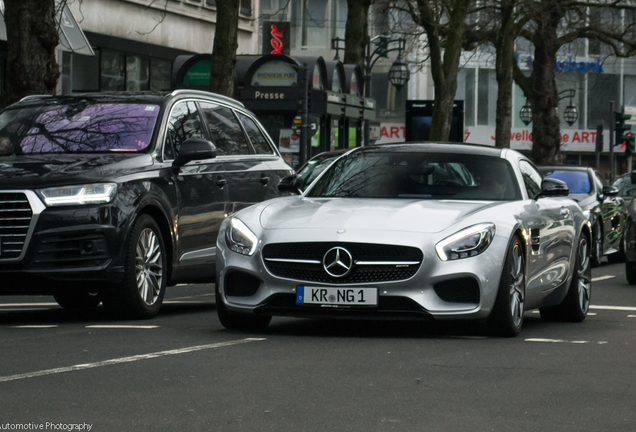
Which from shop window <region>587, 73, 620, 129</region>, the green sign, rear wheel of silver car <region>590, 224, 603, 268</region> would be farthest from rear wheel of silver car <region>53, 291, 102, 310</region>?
shop window <region>587, 73, 620, 129</region>

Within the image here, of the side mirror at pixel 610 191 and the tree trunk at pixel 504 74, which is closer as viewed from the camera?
the side mirror at pixel 610 191

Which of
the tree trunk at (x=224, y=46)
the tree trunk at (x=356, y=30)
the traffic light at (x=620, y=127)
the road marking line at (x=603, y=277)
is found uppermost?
the tree trunk at (x=356, y=30)

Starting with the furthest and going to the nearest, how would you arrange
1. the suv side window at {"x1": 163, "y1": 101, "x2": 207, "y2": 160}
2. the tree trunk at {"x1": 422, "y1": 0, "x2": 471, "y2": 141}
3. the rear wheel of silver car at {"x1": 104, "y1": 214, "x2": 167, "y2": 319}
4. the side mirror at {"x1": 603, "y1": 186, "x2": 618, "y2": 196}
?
the tree trunk at {"x1": 422, "y1": 0, "x2": 471, "y2": 141}
the side mirror at {"x1": 603, "y1": 186, "x2": 618, "y2": 196}
the suv side window at {"x1": 163, "y1": 101, "x2": 207, "y2": 160}
the rear wheel of silver car at {"x1": 104, "y1": 214, "x2": 167, "y2": 319}

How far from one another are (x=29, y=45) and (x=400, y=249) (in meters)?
8.66

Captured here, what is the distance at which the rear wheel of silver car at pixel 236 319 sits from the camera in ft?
28.9

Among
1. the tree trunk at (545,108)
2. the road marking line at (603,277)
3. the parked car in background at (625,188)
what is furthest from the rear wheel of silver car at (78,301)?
the tree trunk at (545,108)

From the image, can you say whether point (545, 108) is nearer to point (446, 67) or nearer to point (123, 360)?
point (446, 67)

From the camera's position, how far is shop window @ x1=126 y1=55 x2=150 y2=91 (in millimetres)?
35688

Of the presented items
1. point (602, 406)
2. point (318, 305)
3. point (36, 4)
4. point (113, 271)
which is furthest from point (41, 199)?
point (36, 4)

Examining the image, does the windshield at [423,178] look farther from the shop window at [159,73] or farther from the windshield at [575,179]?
the shop window at [159,73]

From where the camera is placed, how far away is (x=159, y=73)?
37.5 metres

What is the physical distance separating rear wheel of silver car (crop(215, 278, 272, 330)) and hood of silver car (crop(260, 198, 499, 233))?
2.10 feet

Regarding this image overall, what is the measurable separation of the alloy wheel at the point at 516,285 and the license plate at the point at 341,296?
992mm

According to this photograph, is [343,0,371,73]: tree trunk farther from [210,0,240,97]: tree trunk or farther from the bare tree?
[210,0,240,97]: tree trunk
